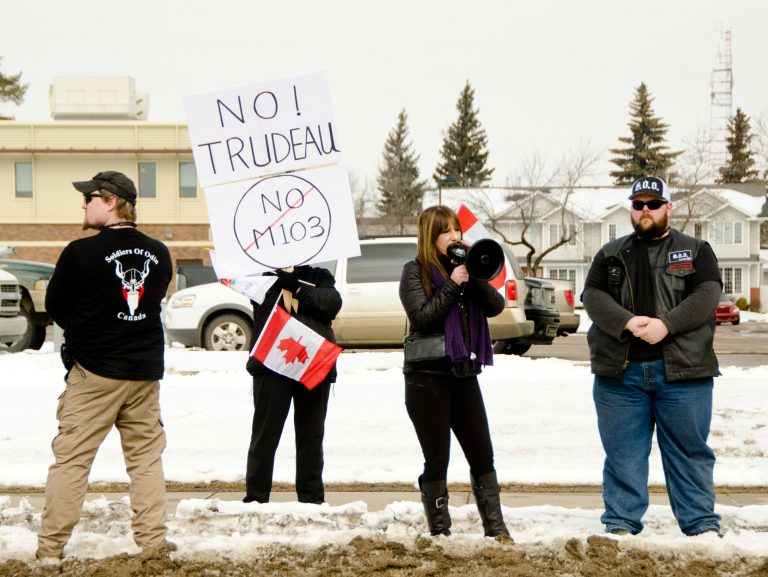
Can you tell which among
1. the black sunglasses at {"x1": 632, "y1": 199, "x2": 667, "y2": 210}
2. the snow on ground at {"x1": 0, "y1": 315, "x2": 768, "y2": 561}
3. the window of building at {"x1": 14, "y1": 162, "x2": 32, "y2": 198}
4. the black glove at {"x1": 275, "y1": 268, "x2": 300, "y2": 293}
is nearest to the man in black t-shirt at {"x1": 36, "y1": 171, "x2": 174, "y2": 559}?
the snow on ground at {"x1": 0, "y1": 315, "x2": 768, "y2": 561}

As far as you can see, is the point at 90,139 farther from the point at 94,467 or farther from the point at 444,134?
the point at 444,134

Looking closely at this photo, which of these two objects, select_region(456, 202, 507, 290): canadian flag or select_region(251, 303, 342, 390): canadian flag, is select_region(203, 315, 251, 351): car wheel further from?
select_region(456, 202, 507, 290): canadian flag

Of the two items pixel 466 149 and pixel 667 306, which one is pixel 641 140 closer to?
pixel 466 149

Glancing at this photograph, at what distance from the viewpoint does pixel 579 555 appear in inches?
179

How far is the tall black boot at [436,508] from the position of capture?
16.8 ft

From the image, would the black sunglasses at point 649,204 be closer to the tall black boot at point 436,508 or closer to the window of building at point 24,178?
the tall black boot at point 436,508

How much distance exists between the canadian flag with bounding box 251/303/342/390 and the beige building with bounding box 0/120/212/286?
131 ft

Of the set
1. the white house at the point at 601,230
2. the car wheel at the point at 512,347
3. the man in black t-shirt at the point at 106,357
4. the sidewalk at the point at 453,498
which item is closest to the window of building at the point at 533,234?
the white house at the point at 601,230

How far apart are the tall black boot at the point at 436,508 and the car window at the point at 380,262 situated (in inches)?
361

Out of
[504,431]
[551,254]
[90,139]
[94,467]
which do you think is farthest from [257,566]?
[551,254]

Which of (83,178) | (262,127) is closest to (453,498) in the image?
(262,127)

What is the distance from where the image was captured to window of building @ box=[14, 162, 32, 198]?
45844 mm

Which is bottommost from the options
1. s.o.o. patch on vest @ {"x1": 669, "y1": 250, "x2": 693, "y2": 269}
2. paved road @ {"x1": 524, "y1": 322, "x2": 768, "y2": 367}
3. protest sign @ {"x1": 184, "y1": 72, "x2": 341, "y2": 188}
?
paved road @ {"x1": 524, "y1": 322, "x2": 768, "y2": 367}

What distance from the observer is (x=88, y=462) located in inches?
189
